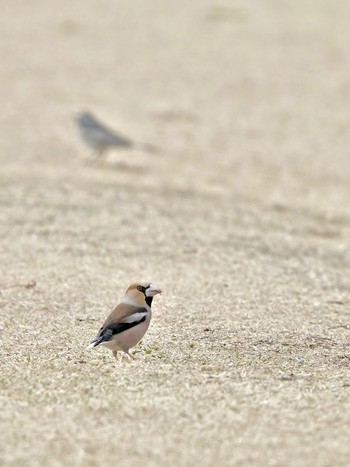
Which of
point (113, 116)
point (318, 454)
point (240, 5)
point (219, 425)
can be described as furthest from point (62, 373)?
point (240, 5)

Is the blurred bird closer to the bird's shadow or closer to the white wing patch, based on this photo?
the bird's shadow

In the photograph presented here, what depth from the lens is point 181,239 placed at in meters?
6.77

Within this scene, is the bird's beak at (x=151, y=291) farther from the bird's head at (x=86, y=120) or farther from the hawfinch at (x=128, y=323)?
the bird's head at (x=86, y=120)

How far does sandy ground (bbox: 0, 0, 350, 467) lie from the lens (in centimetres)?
348

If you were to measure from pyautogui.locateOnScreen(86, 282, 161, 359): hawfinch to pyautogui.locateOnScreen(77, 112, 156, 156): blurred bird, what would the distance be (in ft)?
17.6

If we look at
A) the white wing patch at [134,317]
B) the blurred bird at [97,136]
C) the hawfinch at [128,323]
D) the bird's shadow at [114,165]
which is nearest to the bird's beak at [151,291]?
the hawfinch at [128,323]

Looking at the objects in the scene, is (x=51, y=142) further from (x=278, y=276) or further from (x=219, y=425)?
(x=219, y=425)

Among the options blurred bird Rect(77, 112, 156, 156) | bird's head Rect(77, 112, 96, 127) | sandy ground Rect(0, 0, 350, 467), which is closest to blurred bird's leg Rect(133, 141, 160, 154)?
sandy ground Rect(0, 0, 350, 467)

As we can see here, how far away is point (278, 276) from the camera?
5902 mm

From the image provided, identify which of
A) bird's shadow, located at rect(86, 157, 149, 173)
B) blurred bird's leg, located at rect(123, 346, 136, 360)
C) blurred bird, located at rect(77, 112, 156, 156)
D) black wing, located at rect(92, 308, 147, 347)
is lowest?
blurred bird's leg, located at rect(123, 346, 136, 360)

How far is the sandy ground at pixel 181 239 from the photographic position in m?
3.48

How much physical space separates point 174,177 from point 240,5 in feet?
30.0

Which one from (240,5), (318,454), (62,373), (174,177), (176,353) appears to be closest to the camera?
(318,454)

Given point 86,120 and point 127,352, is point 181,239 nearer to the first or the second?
point 127,352
